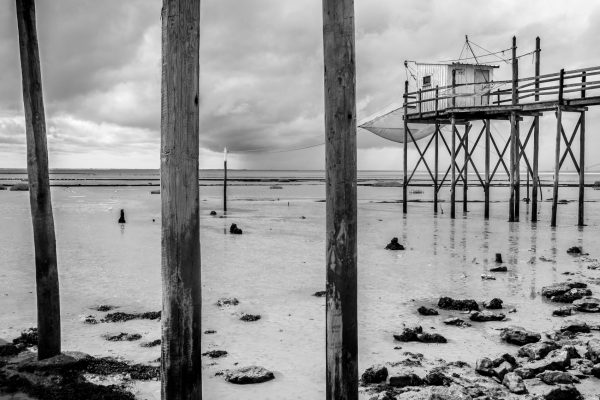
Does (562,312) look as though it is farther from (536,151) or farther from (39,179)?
(536,151)

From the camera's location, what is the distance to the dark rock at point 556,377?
208 inches

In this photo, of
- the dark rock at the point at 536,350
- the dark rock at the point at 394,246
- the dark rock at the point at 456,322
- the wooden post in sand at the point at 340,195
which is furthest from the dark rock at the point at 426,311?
the dark rock at the point at 394,246

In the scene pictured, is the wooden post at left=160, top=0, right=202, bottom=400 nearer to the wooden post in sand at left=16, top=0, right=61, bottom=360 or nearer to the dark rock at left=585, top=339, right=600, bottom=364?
the wooden post in sand at left=16, top=0, right=61, bottom=360

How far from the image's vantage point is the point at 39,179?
5.72 meters

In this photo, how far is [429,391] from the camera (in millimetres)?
5125

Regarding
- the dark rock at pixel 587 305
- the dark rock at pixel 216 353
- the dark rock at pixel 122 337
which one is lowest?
the dark rock at pixel 216 353

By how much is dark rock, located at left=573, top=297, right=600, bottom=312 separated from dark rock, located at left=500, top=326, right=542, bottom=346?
1780mm

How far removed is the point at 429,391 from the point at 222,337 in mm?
3121

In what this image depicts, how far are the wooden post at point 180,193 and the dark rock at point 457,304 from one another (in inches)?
217

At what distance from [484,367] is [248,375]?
2406 mm

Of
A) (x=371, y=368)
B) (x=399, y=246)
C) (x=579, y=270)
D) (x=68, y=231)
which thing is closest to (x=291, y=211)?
(x=68, y=231)

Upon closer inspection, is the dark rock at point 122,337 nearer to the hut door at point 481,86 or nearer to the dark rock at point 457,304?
the dark rock at point 457,304

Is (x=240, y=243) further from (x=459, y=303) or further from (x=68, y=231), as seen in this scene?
(x=459, y=303)

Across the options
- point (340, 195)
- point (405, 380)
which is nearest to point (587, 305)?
point (405, 380)
